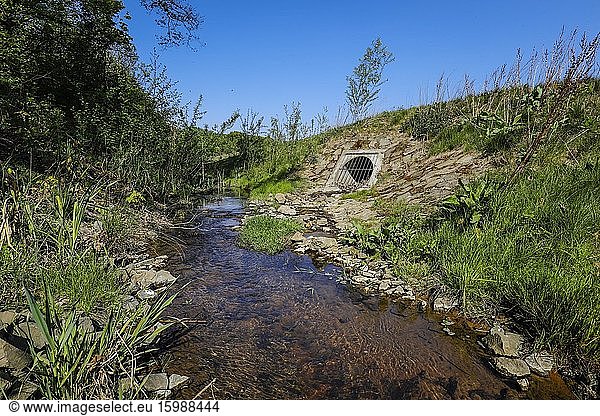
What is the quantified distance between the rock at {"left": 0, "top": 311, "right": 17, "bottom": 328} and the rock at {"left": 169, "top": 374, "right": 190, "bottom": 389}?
1.23 metres

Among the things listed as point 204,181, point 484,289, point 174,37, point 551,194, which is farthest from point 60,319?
A: point 204,181

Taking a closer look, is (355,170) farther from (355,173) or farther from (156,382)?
(156,382)

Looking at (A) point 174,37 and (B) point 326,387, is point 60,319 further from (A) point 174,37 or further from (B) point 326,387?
(A) point 174,37

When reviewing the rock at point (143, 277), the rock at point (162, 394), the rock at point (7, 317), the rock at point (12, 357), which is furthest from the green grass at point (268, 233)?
the rock at point (12, 357)

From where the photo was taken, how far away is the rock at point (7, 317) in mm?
2660

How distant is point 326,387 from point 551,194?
4.07 meters

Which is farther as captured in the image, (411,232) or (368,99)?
(368,99)

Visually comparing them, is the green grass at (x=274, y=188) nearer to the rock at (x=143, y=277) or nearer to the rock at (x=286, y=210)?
the rock at (x=286, y=210)

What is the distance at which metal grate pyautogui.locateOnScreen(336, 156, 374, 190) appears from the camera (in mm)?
11253

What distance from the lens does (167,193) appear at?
9352 mm

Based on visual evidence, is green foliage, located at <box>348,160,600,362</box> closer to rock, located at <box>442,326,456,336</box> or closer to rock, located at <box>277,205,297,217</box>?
rock, located at <box>442,326,456,336</box>

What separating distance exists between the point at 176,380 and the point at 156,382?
147mm

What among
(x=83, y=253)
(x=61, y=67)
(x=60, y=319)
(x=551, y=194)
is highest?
(x=61, y=67)

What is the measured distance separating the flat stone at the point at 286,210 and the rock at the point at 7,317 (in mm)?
6348
